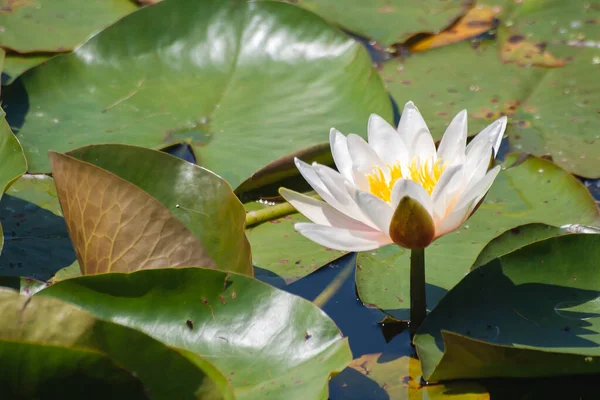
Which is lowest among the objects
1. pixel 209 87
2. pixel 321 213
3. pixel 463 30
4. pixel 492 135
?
pixel 463 30

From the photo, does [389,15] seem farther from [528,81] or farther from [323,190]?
A: [323,190]

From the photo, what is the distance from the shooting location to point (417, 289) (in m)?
1.70

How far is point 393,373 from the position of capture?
5.62ft

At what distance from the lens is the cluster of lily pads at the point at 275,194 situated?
4.77 feet

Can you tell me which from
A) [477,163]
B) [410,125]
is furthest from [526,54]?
[477,163]

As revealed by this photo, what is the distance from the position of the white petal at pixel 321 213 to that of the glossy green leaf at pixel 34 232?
753 millimetres

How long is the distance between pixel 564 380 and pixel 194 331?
0.83 m

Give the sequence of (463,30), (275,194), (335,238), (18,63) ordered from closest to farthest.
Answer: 1. (335,238)
2. (275,194)
3. (18,63)
4. (463,30)

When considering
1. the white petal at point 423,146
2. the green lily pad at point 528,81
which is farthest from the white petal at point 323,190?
the green lily pad at point 528,81

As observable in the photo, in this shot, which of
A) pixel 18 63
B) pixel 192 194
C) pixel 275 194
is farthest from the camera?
pixel 18 63

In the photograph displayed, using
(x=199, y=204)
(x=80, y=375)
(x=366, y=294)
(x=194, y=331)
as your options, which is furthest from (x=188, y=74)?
(x=80, y=375)

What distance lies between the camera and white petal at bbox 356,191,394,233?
1466 mm

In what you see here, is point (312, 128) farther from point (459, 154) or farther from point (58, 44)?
point (58, 44)

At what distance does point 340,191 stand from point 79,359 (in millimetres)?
664
